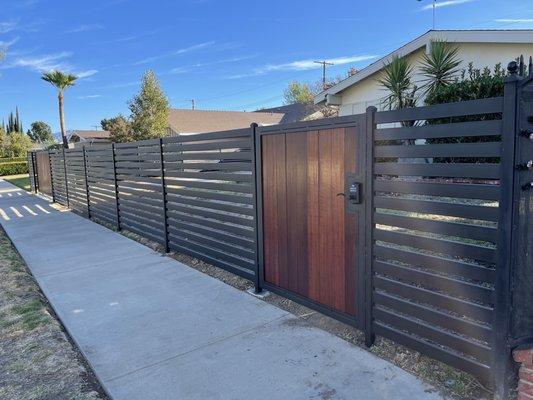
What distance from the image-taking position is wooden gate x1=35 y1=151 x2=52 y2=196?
1320 centimetres

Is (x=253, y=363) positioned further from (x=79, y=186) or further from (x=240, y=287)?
(x=79, y=186)

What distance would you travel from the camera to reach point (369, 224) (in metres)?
2.89

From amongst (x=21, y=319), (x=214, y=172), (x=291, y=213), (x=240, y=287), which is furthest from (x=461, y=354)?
(x=21, y=319)

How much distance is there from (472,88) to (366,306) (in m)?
6.64

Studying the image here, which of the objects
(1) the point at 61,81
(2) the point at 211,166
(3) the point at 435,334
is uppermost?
(1) the point at 61,81

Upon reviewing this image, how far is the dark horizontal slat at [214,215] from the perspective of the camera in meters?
4.34

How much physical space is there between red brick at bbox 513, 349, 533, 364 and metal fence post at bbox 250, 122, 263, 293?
2.46 metres

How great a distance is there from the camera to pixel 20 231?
26.6 ft

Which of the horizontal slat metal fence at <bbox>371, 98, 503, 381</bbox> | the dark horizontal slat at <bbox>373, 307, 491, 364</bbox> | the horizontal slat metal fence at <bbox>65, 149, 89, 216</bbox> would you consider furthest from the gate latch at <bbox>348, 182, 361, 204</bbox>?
the horizontal slat metal fence at <bbox>65, 149, 89, 216</bbox>

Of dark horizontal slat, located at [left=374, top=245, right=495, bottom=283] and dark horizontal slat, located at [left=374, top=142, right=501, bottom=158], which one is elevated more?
dark horizontal slat, located at [left=374, top=142, right=501, bottom=158]

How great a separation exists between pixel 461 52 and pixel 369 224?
351 inches

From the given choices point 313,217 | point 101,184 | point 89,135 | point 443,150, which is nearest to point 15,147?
point 89,135

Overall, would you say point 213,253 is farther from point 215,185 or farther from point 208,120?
point 208,120

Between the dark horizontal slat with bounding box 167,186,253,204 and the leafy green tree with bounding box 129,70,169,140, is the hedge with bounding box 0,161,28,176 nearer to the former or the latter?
the leafy green tree with bounding box 129,70,169,140
